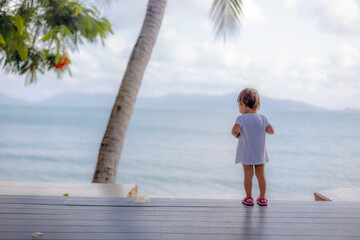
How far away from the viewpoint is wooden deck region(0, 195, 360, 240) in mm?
2623

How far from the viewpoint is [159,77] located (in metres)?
71.9

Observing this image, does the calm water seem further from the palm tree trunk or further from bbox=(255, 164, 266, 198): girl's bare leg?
bbox=(255, 164, 266, 198): girl's bare leg

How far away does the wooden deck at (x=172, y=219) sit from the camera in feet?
8.61

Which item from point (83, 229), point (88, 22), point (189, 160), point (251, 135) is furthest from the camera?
point (189, 160)

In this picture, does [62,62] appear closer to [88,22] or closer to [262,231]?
[88,22]

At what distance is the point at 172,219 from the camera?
296 cm

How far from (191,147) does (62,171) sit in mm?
16170

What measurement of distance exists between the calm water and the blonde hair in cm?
688

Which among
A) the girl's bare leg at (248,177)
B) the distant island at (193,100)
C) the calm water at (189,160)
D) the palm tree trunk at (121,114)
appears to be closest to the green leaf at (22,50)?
the palm tree trunk at (121,114)

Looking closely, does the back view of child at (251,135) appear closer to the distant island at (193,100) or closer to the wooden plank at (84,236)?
the wooden plank at (84,236)

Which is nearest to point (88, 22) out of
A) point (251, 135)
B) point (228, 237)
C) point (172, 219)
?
point (251, 135)

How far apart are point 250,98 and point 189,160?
2750 cm

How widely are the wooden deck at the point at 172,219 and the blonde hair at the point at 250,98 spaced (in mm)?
928

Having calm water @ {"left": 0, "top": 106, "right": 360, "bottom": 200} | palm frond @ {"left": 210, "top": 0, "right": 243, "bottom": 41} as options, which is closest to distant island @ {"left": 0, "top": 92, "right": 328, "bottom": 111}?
calm water @ {"left": 0, "top": 106, "right": 360, "bottom": 200}
